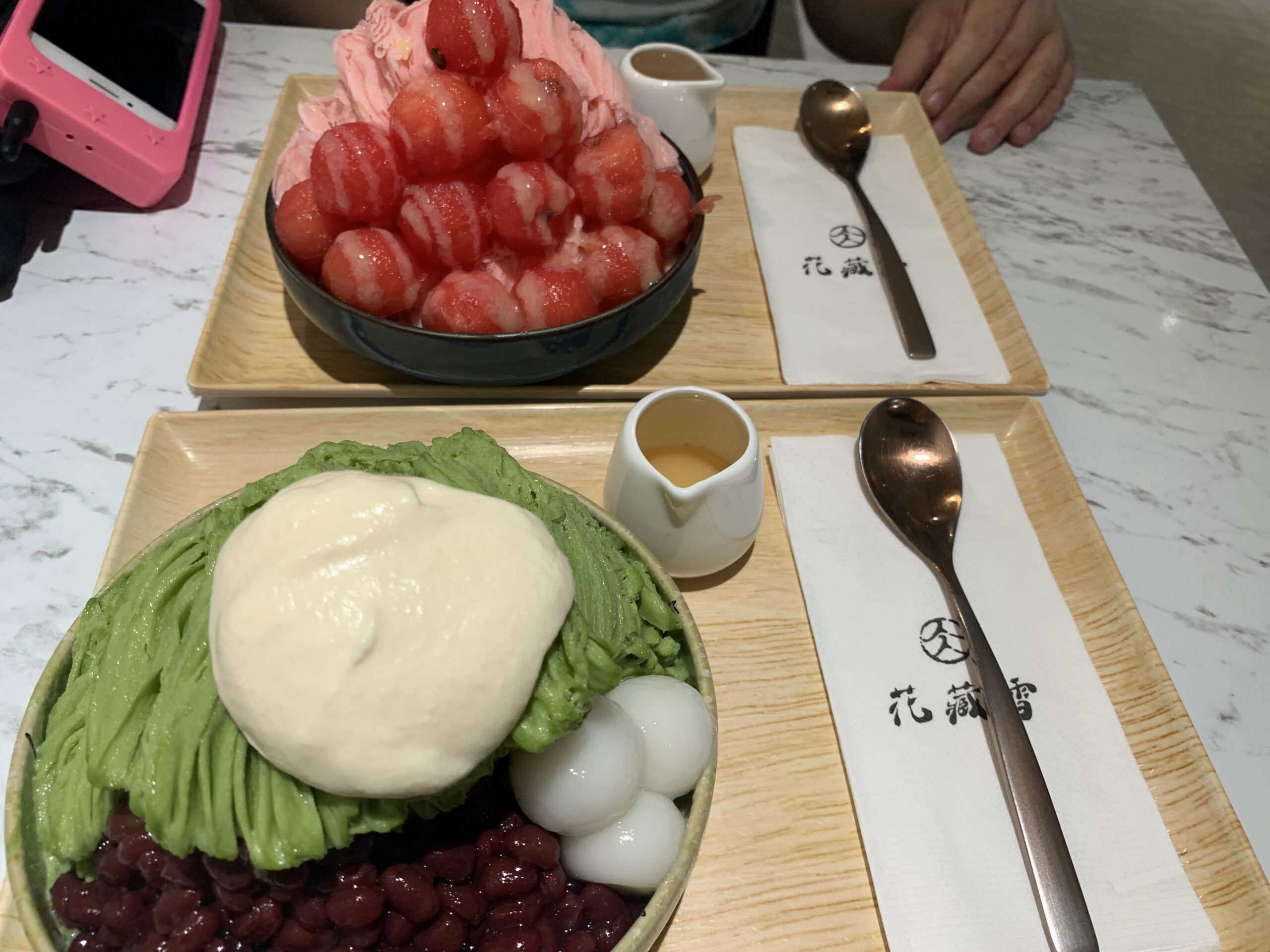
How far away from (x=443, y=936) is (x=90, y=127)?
1.41 metres

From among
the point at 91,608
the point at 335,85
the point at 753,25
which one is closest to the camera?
the point at 91,608

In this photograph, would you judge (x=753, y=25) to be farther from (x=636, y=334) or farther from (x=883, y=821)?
(x=883, y=821)

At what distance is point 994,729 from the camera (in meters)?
0.88

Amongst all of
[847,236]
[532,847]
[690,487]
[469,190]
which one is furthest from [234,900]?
[847,236]

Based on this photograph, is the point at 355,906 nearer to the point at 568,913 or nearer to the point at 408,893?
the point at 408,893

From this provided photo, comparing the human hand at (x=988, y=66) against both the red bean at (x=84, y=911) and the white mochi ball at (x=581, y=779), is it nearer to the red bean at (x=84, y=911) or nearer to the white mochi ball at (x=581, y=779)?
the white mochi ball at (x=581, y=779)

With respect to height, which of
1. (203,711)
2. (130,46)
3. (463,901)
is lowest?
(463,901)

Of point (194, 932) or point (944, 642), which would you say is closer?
point (194, 932)

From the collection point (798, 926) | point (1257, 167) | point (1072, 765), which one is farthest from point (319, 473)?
point (1257, 167)

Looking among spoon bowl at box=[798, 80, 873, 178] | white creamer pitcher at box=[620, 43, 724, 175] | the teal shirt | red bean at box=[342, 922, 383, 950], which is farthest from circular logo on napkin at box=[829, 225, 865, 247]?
red bean at box=[342, 922, 383, 950]

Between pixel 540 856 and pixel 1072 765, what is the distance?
66 centimetres

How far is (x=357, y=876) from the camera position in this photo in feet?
2.02

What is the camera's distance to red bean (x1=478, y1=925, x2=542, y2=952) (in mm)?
620

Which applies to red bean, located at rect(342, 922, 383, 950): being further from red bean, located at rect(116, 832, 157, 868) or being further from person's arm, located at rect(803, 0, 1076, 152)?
person's arm, located at rect(803, 0, 1076, 152)
